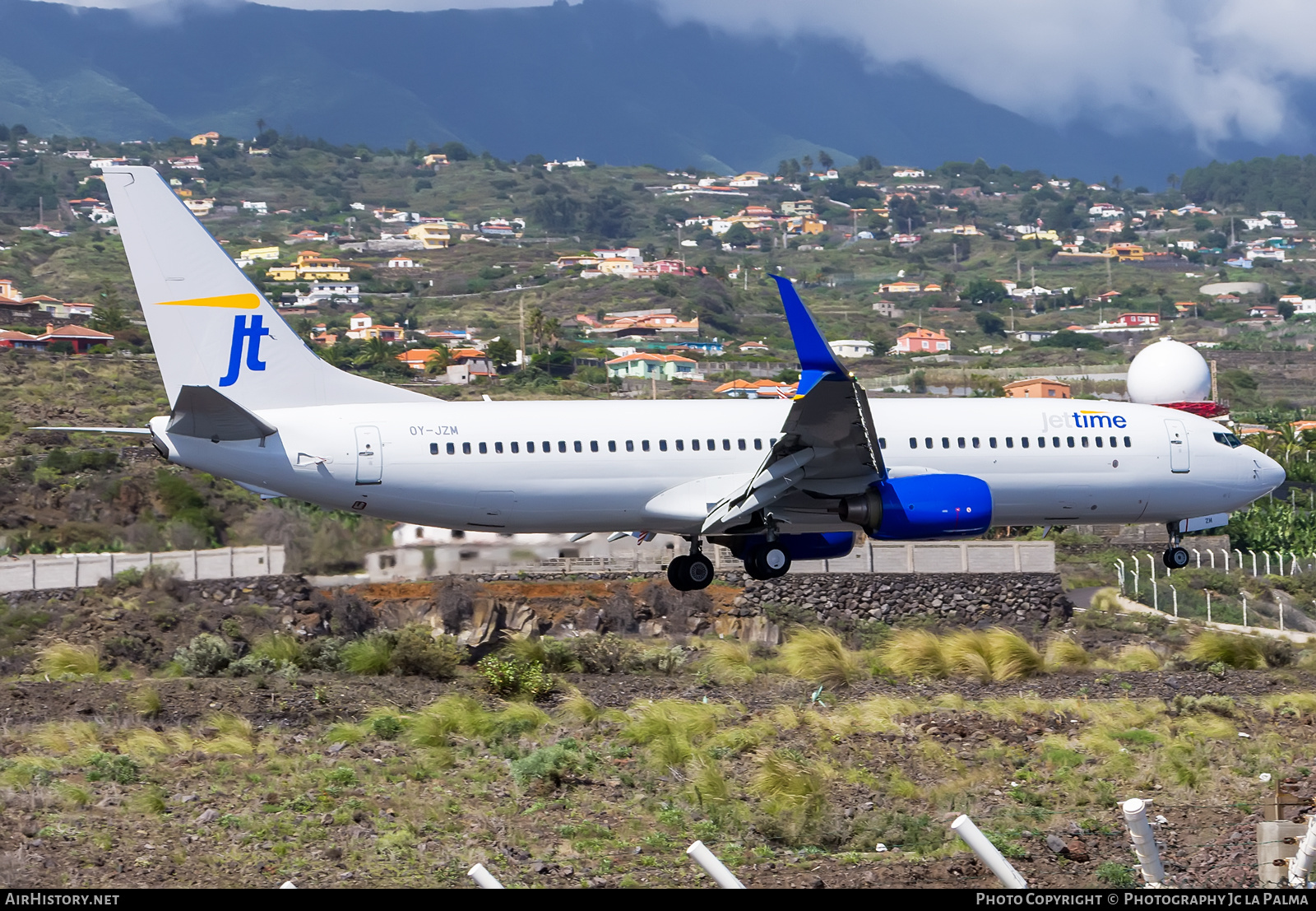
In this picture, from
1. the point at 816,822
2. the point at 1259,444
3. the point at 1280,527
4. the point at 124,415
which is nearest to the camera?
the point at 816,822

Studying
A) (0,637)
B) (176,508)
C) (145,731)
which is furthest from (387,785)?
(176,508)

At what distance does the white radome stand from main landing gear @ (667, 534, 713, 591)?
25552 millimetres

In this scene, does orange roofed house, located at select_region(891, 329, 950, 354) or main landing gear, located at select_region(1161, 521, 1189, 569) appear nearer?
main landing gear, located at select_region(1161, 521, 1189, 569)

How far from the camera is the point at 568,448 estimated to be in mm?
28031

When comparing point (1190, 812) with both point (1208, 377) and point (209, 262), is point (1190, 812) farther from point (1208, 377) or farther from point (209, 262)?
point (1208, 377)

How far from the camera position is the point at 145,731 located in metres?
22.6

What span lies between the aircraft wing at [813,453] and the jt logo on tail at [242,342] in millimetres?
8616

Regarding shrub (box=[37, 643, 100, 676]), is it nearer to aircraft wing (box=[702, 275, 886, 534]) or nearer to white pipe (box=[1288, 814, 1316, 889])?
aircraft wing (box=[702, 275, 886, 534])

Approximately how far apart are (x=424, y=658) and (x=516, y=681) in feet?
10.3

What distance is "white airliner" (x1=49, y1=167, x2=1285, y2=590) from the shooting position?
2658 centimetres

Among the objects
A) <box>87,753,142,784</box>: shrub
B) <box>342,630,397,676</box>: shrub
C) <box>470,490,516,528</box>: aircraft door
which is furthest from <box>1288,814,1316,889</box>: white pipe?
<box>342,630,397,676</box>: shrub

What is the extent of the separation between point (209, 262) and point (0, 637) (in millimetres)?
14074

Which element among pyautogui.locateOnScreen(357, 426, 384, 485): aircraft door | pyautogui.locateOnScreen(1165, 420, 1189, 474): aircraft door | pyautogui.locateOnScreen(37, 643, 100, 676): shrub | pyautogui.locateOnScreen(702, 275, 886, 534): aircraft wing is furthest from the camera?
pyautogui.locateOnScreen(1165, 420, 1189, 474): aircraft door

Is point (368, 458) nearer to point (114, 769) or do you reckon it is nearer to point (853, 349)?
point (114, 769)
